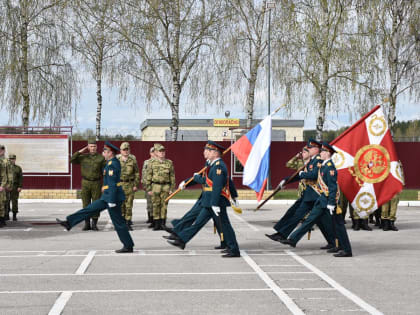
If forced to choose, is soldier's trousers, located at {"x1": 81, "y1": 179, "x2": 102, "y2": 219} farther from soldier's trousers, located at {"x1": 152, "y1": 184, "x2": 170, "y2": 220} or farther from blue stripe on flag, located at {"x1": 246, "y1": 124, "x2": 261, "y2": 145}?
blue stripe on flag, located at {"x1": 246, "y1": 124, "x2": 261, "y2": 145}

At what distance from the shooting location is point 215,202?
35.8 ft

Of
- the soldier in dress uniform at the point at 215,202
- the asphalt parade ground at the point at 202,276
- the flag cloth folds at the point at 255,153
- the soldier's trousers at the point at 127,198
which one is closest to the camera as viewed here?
the asphalt parade ground at the point at 202,276

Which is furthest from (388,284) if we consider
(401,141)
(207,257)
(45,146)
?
(401,141)

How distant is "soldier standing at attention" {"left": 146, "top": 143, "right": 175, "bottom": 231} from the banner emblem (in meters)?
4.26

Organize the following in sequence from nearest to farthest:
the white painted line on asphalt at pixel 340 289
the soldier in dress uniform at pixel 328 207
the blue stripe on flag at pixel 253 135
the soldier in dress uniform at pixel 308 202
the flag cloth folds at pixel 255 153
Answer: the white painted line on asphalt at pixel 340 289 → the soldier in dress uniform at pixel 328 207 → the soldier in dress uniform at pixel 308 202 → the flag cloth folds at pixel 255 153 → the blue stripe on flag at pixel 253 135

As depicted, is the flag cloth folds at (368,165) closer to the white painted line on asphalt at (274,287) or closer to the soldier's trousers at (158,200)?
the white painted line on asphalt at (274,287)

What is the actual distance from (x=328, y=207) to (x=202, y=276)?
278cm

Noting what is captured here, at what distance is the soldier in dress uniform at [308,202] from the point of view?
11.7m

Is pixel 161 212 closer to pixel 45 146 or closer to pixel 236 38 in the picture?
pixel 45 146

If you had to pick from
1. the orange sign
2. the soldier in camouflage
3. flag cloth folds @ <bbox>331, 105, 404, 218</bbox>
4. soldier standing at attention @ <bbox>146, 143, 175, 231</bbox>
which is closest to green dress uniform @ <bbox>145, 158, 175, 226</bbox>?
soldier standing at attention @ <bbox>146, 143, 175, 231</bbox>

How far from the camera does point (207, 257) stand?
11062 millimetres

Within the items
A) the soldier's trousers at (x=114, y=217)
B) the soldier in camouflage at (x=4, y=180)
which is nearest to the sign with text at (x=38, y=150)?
the soldier in camouflage at (x=4, y=180)

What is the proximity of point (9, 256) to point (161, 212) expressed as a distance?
15.2 feet

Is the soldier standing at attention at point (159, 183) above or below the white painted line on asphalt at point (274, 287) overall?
above
